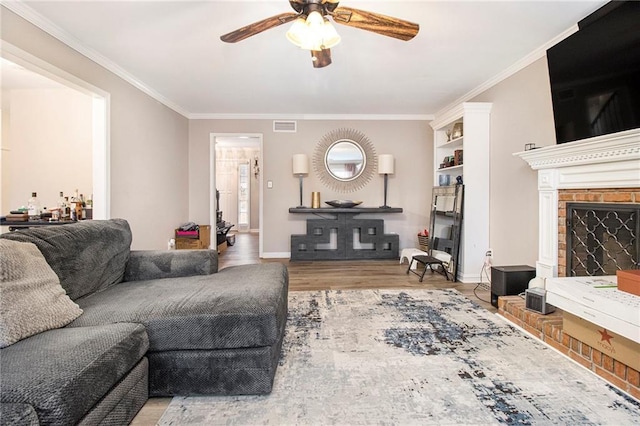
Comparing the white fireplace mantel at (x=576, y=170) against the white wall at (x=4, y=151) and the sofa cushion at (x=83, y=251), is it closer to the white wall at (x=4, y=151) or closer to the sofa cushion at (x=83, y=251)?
the sofa cushion at (x=83, y=251)

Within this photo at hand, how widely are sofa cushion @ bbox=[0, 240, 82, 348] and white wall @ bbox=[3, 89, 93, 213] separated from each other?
3106 millimetres

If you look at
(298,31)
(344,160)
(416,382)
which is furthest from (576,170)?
(344,160)

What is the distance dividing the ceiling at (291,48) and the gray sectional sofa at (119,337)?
158cm

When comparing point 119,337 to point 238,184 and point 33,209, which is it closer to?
point 33,209

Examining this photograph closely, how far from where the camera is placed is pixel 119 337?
4.14 ft

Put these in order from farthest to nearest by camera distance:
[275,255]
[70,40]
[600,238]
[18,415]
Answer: [275,255] < [70,40] < [600,238] < [18,415]

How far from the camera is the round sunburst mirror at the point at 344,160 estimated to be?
5102 millimetres

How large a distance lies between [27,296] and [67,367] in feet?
1.74

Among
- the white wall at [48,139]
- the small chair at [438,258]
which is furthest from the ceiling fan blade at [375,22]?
the white wall at [48,139]

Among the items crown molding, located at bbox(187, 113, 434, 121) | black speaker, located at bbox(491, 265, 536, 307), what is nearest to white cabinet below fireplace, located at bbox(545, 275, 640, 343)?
black speaker, located at bbox(491, 265, 536, 307)

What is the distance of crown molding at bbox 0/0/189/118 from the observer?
2.11 metres

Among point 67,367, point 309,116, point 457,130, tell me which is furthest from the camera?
point 309,116

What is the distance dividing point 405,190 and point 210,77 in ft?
11.2

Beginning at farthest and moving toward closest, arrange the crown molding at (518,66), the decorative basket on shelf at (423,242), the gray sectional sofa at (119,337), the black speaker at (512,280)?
the decorative basket on shelf at (423,242) → the black speaker at (512,280) → the crown molding at (518,66) → the gray sectional sofa at (119,337)
